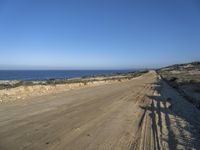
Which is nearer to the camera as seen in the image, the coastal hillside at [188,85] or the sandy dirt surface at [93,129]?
the sandy dirt surface at [93,129]

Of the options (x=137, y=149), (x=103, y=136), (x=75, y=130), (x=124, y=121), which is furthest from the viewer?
(x=124, y=121)

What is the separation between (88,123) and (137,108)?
17.9ft

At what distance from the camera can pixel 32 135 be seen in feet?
31.0

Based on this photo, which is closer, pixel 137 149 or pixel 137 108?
pixel 137 149

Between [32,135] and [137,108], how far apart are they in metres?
8.51

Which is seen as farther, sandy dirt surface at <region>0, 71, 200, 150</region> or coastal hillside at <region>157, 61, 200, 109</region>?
coastal hillside at <region>157, 61, 200, 109</region>

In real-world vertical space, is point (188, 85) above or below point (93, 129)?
below

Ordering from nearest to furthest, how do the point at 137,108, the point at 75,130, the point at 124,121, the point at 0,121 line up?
the point at 75,130, the point at 0,121, the point at 124,121, the point at 137,108

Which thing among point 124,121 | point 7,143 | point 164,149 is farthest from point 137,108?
point 7,143

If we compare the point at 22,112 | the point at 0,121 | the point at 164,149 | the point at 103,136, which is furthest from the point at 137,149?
the point at 22,112

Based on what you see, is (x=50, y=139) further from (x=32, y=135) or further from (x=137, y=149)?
(x=137, y=149)

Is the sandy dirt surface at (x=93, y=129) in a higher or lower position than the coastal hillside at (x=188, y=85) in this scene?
higher

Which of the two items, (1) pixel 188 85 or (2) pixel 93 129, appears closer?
(2) pixel 93 129

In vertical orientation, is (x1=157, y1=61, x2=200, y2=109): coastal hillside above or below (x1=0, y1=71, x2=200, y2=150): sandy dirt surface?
below
